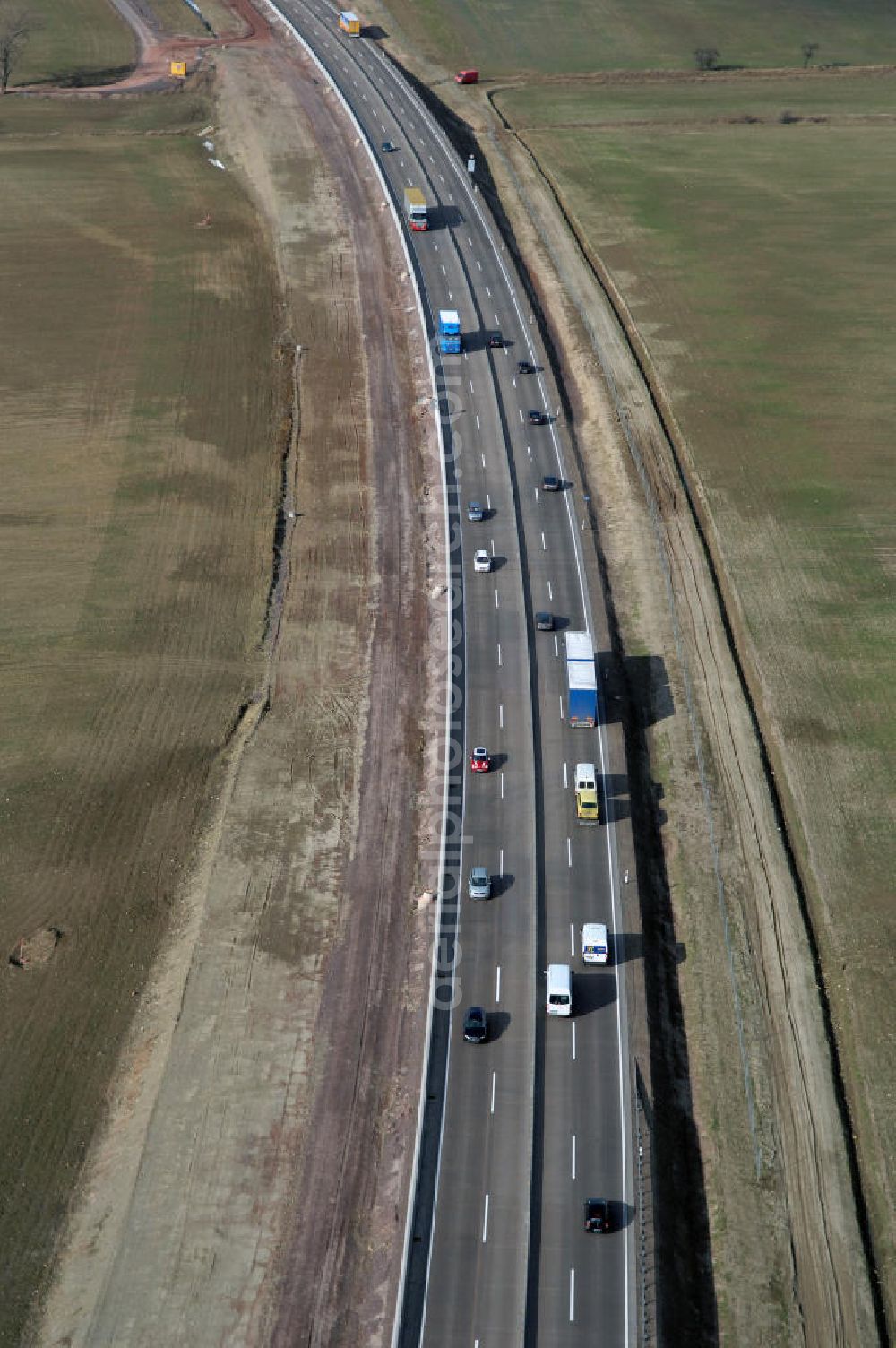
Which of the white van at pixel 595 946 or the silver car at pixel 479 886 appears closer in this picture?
the white van at pixel 595 946

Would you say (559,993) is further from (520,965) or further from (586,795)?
(586,795)

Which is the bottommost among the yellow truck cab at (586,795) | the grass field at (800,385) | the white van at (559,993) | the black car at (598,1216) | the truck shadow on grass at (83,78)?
the black car at (598,1216)

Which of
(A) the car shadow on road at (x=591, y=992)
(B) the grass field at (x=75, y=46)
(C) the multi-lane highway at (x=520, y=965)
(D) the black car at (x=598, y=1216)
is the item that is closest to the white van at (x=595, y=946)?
(A) the car shadow on road at (x=591, y=992)

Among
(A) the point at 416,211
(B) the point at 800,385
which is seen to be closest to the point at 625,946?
(B) the point at 800,385

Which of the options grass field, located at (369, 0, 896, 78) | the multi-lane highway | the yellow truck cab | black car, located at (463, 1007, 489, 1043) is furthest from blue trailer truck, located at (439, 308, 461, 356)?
grass field, located at (369, 0, 896, 78)

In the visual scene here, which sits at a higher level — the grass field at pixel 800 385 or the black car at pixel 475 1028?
the grass field at pixel 800 385

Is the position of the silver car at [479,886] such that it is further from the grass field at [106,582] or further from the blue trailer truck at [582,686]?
the grass field at [106,582]

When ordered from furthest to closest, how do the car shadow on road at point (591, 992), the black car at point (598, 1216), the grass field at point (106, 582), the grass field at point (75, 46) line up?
1. the grass field at point (75, 46)
2. the grass field at point (106, 582)
3. the car shadow on road at point (591, 992)
4. the black car at point (598, 1216)
